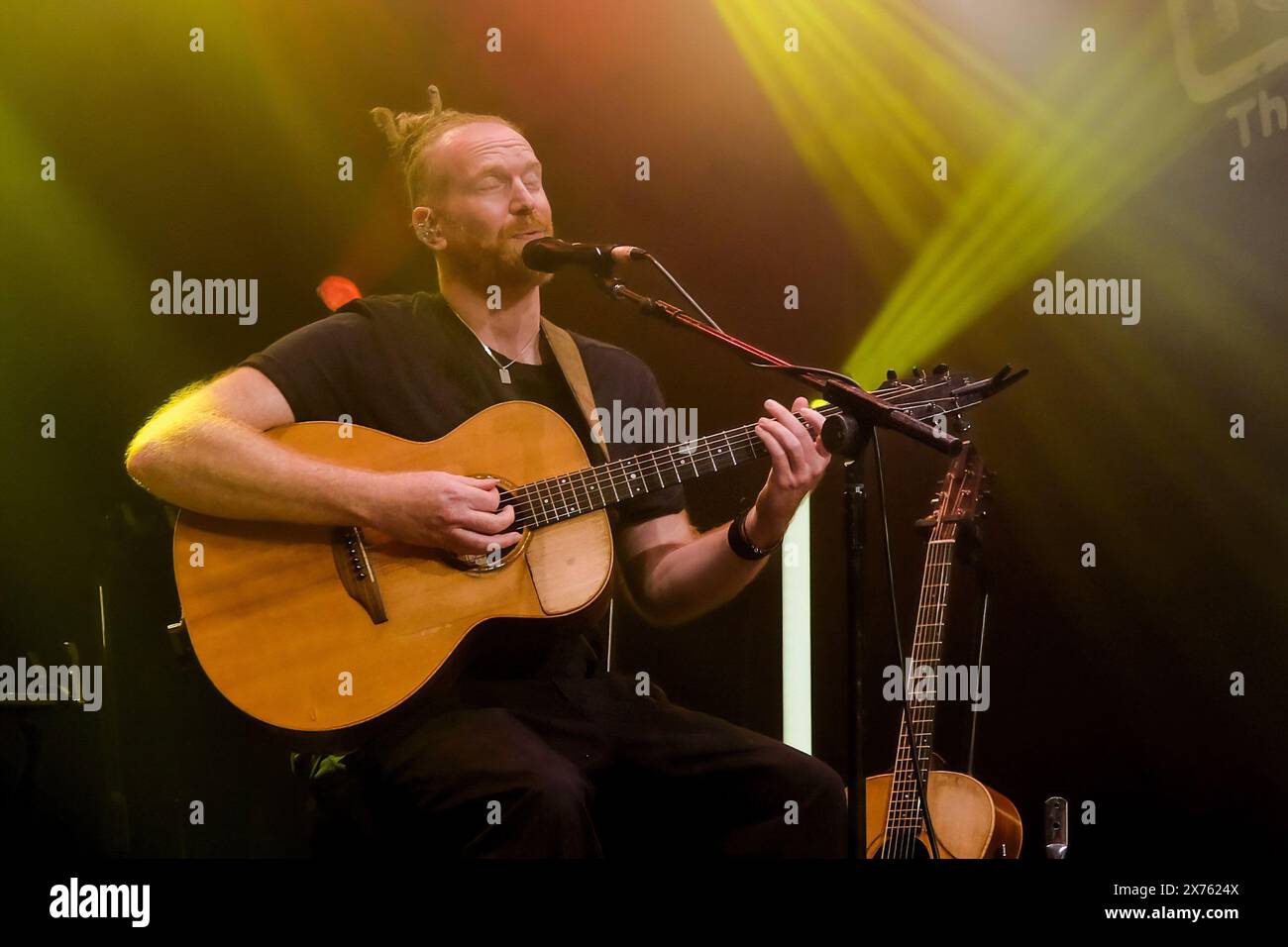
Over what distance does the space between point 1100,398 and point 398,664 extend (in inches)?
86.2

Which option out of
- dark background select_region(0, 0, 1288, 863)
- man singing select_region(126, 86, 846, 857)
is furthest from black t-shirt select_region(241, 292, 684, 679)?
dark background select_region(0, 0, 1288, 863)

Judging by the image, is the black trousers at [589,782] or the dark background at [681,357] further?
the dark background at [681,357]

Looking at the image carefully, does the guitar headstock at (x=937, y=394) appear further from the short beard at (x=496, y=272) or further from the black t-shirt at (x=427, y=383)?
the short beard at (x=496, y=272)

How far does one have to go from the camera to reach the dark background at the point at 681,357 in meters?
2.82

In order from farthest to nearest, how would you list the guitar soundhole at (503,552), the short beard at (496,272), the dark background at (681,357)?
the dark background at (681,357) → the short beard at (496,272) → the guitar soundhole at (503,552)

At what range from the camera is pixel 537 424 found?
250 centimetres

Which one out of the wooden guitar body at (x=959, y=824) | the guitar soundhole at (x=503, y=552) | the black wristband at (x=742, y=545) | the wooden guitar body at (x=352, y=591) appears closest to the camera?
the wooden guitar body at (x=352, y=591)

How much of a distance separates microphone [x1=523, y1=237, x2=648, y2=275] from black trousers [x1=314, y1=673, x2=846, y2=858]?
2.96ft

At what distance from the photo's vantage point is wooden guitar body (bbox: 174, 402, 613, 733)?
A: 2.22 meters

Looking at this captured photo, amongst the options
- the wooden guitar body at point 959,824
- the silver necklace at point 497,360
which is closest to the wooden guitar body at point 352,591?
the silver necklace at point 497,360

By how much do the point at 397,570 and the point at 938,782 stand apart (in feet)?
4.77

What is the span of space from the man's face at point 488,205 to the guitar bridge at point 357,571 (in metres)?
0.76

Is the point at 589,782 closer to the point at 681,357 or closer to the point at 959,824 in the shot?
the point at 959,824

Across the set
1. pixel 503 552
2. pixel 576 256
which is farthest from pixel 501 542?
pixel 576 256
